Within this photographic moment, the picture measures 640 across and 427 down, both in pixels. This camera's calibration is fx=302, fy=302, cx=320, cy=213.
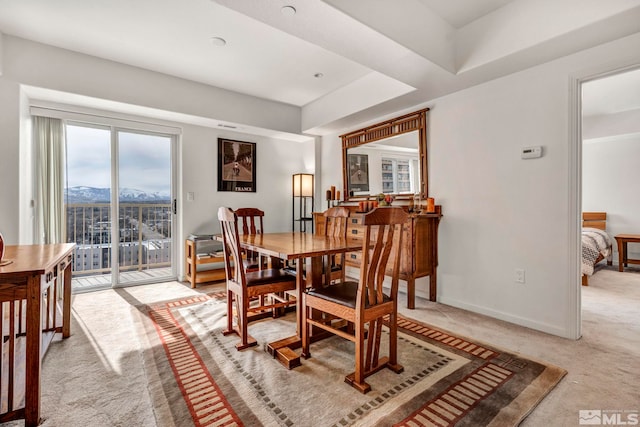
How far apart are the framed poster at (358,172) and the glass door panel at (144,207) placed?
251cm

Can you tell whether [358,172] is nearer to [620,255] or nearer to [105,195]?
[105,195]

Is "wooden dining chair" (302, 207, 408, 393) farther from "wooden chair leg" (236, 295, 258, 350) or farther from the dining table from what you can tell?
"wooden chair leg" (236, 295, 258, 350)

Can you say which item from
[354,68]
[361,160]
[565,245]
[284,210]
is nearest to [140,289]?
[284,210]

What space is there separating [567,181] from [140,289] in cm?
447

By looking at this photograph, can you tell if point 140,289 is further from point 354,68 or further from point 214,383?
point 354,68

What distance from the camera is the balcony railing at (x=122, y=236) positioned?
363 centimetres

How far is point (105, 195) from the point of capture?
12.2 ft

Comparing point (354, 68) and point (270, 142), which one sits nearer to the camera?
point (354, 68)

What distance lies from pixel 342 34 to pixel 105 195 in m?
3.40

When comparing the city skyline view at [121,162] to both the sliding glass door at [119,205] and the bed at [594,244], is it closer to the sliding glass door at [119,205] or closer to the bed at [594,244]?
the sliding glass door at [119,205]

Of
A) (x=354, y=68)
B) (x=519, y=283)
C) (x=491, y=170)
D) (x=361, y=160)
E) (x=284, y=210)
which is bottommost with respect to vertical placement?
(x=519, y=283)

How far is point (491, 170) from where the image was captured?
9.20 ft

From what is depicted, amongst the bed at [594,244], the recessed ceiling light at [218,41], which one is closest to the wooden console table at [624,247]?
the bed at [594,244]

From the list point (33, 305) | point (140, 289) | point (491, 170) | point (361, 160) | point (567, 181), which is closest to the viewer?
point (33, 305)
